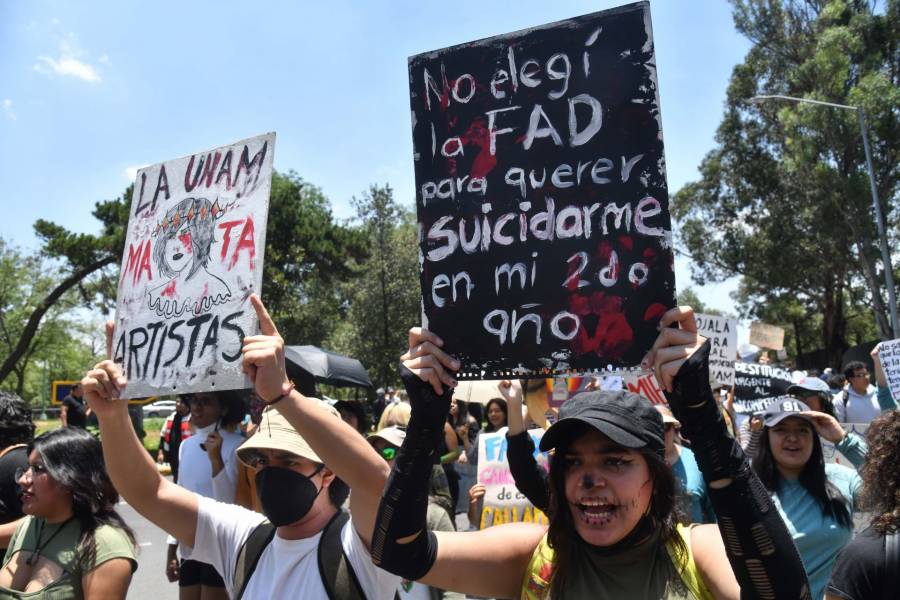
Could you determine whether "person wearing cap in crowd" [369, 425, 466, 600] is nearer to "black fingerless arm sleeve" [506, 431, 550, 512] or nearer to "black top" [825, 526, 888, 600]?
"black fingerless arm sleeve" [506, 431, 550, 512]

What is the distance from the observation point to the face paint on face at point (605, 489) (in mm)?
1890

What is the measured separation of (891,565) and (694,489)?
5.68 feet

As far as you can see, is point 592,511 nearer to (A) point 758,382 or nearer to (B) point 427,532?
(B) point 427,532

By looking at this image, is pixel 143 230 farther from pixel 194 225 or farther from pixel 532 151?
pixel 532 151

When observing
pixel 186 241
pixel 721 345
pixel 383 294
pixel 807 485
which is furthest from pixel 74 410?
pixel 383 294

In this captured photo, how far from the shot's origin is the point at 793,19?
27.8 metres

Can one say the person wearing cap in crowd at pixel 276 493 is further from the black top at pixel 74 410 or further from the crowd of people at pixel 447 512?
the black top at pixel 74 410

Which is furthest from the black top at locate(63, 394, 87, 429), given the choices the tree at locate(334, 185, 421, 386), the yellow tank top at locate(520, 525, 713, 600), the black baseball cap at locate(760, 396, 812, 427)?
the tree at locate(334, 185, 421, 386)

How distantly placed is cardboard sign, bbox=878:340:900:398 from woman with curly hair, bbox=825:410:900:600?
166 inches

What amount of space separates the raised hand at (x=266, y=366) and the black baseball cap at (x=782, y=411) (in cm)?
264

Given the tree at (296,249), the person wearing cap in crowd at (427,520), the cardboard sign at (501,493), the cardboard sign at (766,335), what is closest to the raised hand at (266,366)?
the person wearing cap in crowd at (427,520)

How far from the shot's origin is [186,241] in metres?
3.06

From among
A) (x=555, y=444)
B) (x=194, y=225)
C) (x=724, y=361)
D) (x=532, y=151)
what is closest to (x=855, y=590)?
(x=555, y=444)

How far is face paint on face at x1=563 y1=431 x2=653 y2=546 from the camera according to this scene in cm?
189
